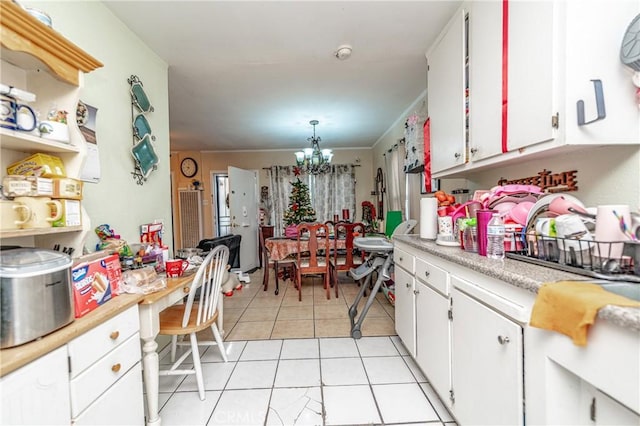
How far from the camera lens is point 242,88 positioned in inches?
112

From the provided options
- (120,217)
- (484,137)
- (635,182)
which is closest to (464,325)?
(635,182)

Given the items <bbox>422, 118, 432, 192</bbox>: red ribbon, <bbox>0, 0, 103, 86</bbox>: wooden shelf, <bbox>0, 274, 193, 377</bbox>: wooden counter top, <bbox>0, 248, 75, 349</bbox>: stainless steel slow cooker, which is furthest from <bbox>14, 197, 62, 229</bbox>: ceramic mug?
<bbox>422, 118, 432, 192</bbox>: red ribbon

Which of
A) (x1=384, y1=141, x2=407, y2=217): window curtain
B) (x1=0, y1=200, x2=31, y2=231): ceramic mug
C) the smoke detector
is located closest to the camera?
(x1=0, y1=200, x2=31, y2=231): ceramic mug

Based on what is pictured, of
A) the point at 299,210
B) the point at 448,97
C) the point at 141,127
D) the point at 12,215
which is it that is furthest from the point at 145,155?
the point at 299,210

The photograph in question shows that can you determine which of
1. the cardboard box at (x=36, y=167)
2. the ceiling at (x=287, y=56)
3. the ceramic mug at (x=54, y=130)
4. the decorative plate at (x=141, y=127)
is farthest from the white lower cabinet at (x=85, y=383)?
the ceiling at (x=287, y=56)

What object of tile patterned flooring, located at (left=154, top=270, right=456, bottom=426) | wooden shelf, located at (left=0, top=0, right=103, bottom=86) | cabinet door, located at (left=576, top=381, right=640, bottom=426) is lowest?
tile patterned flooring, located at (left=154, top=270, right=456, bottom=426)

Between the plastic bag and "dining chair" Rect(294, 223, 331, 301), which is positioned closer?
the plastic bag

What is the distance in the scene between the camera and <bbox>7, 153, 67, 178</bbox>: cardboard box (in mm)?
1031

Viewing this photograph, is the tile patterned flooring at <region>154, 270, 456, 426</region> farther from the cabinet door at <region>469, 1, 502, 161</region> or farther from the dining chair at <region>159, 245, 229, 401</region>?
the cabinet door at <region>469, 1, 502, 161</region>

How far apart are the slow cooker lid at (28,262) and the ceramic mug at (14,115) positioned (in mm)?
443

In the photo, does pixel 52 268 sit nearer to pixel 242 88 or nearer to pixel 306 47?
pixel 306 47

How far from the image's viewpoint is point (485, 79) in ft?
A: 4.73

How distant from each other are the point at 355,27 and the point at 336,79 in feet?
2.70

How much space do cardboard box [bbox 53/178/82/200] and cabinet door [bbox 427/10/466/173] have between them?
6.87 feet
